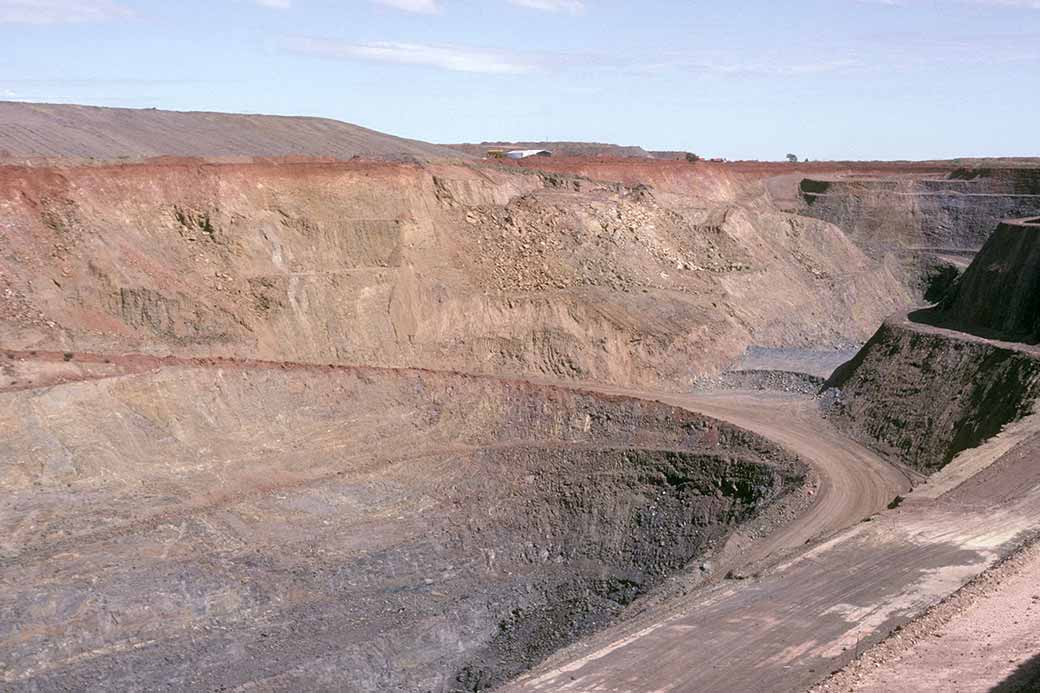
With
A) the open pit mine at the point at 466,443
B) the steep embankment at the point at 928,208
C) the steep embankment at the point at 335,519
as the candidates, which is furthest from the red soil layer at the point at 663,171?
the steep embankment at the point at 335,519

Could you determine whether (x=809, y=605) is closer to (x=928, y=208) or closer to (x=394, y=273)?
(x=394, y=273)

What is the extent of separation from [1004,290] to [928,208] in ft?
117

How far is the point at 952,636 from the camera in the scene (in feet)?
58.8

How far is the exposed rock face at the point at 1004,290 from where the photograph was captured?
1439 inches

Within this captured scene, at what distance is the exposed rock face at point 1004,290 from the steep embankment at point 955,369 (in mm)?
38

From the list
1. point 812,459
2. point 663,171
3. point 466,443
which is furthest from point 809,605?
point 663,171

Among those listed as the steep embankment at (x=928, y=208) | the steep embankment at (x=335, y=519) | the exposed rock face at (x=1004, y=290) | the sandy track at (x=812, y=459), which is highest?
the steep embankment at (x=928, y=208)

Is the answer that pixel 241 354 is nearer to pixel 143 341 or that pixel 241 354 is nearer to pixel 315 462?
pixel 143 341

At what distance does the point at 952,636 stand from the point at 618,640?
17.6 feet

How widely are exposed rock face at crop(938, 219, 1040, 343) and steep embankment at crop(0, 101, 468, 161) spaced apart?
24.2 meters

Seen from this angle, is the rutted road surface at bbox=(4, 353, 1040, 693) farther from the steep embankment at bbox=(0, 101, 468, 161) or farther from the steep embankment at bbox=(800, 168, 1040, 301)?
the steep embankment at bbox=(800, 168, 1040, 301)

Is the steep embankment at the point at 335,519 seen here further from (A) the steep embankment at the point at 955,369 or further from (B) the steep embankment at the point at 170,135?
(B) the steep embankment at the point at 170,135

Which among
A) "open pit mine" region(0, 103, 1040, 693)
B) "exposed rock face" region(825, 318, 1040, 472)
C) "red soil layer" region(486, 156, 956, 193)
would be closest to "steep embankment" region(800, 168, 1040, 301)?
"red soil layer" region(486, 156, 956, 193)

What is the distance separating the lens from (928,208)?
71.8m
